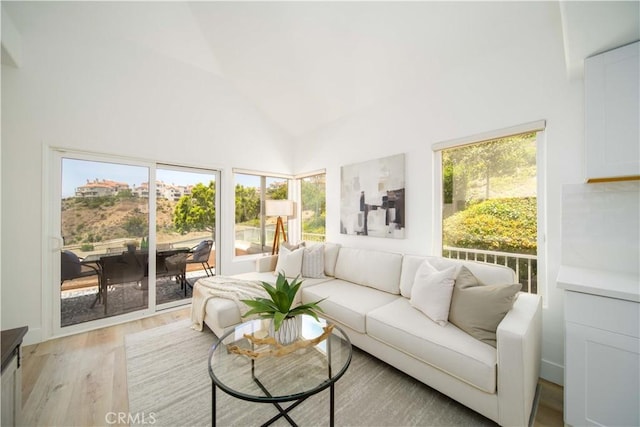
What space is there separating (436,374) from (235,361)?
1.29 m

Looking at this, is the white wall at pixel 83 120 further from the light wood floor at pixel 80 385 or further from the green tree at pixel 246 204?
the light wood floor at pixel 80 385

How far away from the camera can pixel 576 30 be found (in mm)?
1336

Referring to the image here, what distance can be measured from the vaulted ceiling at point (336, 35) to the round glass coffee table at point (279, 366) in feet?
7.52

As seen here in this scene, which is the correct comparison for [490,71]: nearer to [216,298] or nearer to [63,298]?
[216,298]

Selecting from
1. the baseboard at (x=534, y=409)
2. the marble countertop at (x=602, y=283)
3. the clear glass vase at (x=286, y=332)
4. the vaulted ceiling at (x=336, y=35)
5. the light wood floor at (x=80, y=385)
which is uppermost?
the vaulted ceiling at (x=336, y=35)

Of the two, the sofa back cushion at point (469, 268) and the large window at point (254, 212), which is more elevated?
the large window at point (254, 212)

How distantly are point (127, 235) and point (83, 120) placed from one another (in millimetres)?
1319

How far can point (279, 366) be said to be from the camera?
142 cm

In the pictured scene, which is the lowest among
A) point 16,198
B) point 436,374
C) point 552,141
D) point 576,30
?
point 436,374

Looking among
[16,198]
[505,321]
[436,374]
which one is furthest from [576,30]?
[16,198]

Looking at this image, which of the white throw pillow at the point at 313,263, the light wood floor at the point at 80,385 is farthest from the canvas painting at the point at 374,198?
the light wood floor at the point at 80,385

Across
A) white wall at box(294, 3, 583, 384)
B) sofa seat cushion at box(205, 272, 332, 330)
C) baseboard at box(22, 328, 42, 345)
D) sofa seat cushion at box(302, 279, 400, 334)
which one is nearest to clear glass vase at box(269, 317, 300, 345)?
sofa seat cushion at box(302, 279, 400, 334)

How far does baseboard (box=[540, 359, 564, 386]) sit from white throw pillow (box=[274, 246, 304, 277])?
2.35m

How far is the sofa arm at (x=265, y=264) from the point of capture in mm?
3244
